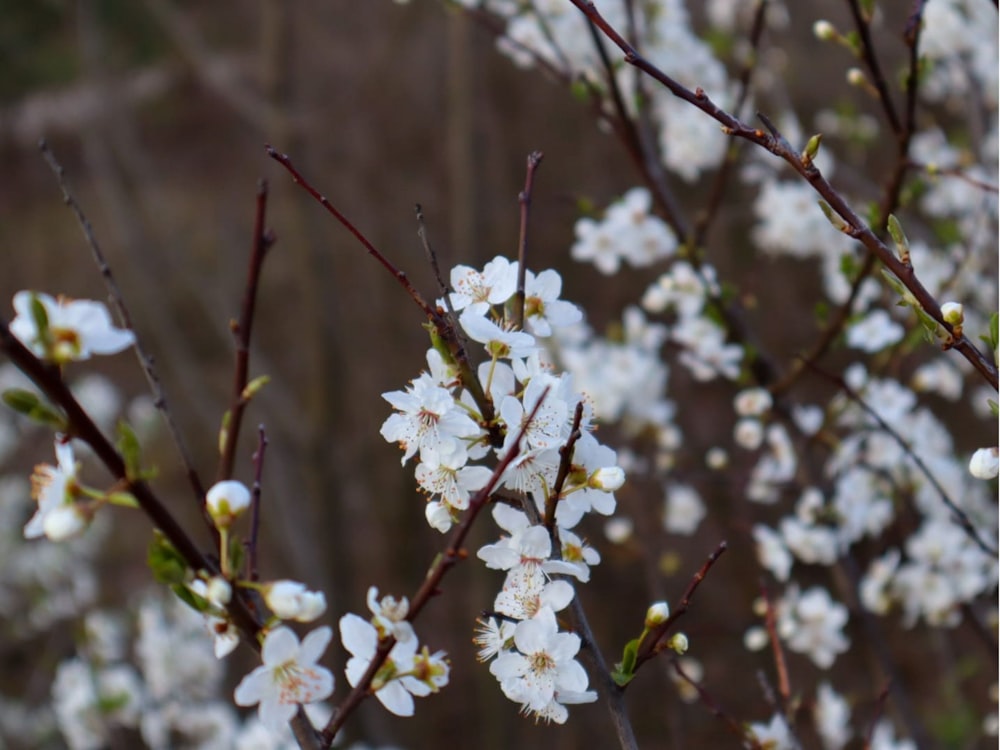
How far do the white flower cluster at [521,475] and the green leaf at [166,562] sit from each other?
222 mm

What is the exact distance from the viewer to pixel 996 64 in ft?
6.89

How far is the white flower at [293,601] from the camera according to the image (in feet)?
2.26

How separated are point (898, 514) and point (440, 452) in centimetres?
189

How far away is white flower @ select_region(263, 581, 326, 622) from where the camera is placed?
688 millimetres

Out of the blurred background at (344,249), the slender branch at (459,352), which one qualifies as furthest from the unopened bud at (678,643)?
the blurred background at (344,249)

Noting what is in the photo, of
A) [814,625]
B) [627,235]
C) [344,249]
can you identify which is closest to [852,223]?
[627,235]

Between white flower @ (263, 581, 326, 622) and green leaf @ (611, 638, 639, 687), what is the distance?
0.30 meters

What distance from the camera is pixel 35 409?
0.65 meters

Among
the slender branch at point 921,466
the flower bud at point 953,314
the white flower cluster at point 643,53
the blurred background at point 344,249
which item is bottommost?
the flower bud at point 953,314

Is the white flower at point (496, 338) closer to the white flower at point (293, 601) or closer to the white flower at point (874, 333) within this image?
the white flower at point (293, 601)

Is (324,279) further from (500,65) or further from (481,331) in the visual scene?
(481,331)

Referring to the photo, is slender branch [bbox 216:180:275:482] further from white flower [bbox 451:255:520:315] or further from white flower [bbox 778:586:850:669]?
white flower [bbox 778:586:850:669]

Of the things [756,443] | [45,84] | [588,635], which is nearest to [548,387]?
[588,635]

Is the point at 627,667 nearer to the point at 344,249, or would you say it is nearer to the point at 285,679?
the point at 285,679
